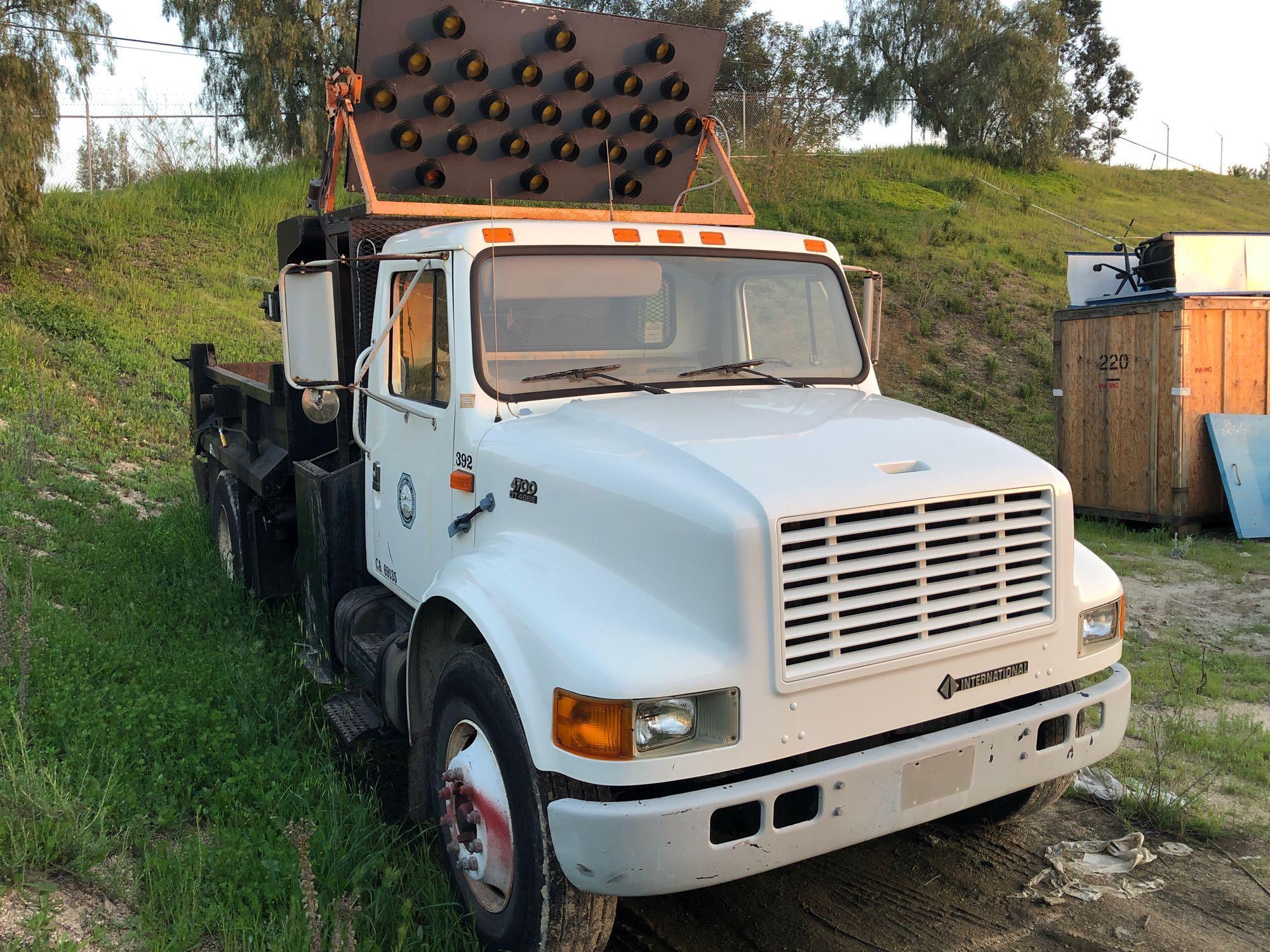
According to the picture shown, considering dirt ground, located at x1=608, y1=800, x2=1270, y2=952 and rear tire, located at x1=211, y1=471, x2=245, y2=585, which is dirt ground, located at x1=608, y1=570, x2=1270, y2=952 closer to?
dirt ground, located at x1=608, y1=800, x2=1270, y2=952

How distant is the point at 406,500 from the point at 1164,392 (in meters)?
9.00

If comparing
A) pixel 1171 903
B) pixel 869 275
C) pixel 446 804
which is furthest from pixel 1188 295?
pixel 446 804

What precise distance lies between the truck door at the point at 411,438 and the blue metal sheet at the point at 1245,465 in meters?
8.70

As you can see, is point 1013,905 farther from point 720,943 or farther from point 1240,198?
point 1240,198

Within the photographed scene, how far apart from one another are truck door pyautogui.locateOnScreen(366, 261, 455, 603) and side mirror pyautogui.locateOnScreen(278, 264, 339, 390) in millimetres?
298

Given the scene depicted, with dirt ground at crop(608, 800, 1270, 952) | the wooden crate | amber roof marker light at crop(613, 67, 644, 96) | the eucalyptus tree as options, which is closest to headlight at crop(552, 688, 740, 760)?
dirt ground at crop(608, 800, 1270, 952)

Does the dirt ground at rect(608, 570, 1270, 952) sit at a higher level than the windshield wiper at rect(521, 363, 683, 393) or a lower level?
lower

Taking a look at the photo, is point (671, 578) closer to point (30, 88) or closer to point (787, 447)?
point (787, 447)

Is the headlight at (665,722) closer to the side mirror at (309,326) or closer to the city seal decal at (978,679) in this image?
the city seal decal at (978,679)

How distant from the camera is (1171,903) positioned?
147 inches

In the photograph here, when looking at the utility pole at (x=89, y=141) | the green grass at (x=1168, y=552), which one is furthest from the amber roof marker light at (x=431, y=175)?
the utility pole at (x=89, y=141)

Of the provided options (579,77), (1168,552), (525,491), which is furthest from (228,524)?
(1168,552)

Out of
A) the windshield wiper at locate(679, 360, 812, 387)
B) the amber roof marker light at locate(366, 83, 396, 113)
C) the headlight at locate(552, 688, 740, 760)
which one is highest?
the amber roof marker light at locate(366, 83, 396, 113)

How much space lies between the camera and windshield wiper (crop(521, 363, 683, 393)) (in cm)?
396
